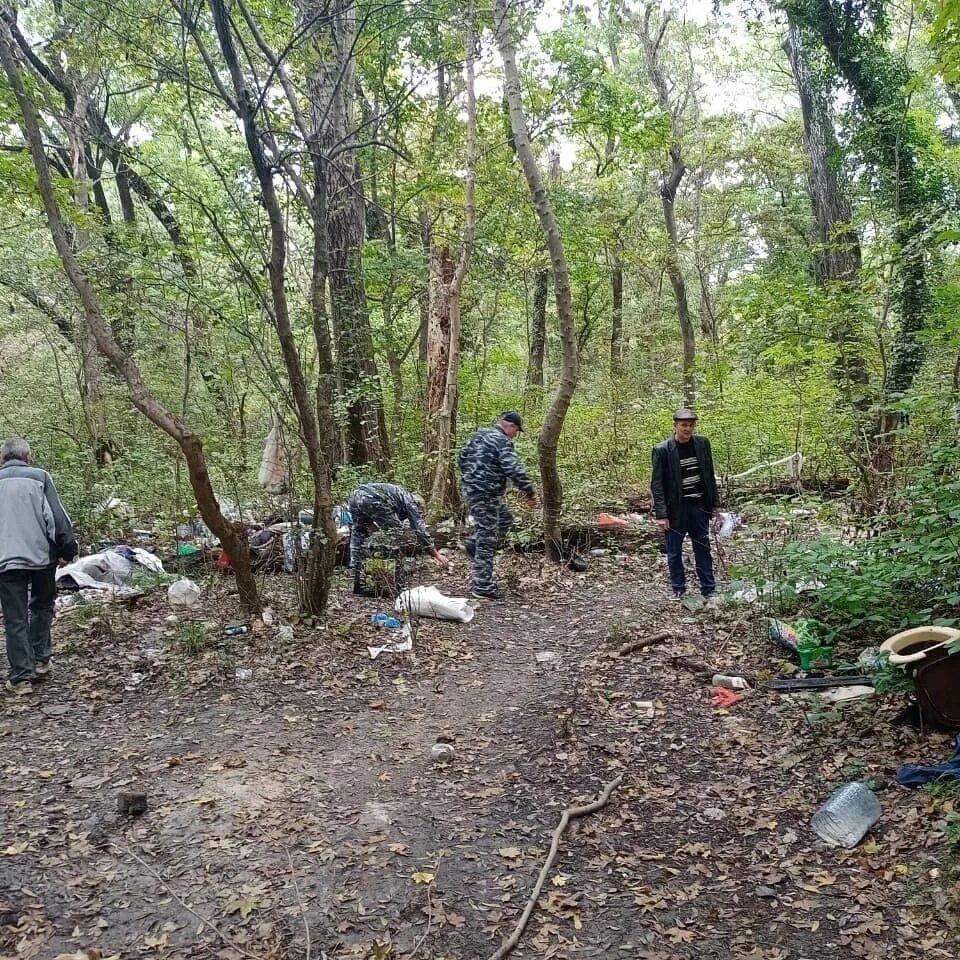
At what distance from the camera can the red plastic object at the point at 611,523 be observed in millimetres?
9086

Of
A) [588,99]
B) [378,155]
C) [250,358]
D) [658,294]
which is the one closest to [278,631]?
[250,358]

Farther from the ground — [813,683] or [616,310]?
[616,310]

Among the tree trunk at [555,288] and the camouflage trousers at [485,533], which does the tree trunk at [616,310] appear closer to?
the tree trunk at [555,288]

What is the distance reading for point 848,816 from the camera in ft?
10.8

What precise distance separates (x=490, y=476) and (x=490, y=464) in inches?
4.8

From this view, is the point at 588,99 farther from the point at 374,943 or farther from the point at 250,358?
the point at 374,943

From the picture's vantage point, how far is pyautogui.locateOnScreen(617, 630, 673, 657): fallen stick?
5.62 metres

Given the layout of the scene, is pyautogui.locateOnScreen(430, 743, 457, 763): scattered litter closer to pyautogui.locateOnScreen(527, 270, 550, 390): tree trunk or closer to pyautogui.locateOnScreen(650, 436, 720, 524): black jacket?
pyautogui.locateOnScreen(650, 436, 720, 524): black jacket

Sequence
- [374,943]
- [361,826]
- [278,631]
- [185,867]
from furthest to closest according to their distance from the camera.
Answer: [278,631], [361,826], [185,867], [374,943]

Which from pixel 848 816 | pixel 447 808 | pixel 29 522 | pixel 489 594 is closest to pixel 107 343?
pixel 29 522

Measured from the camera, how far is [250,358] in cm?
797

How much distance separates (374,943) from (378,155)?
32.9 ft

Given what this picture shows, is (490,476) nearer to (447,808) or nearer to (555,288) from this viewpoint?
(555,288)

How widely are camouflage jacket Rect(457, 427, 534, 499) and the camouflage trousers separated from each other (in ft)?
0.31
